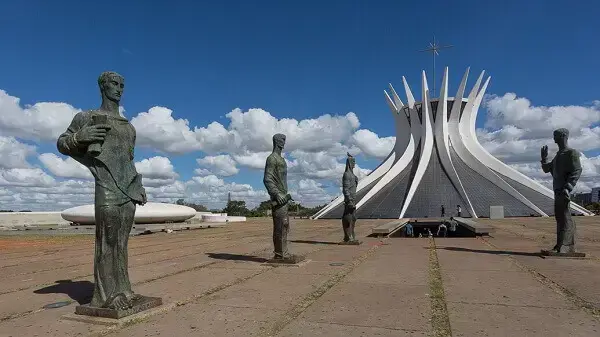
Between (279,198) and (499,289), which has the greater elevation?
(279,198)

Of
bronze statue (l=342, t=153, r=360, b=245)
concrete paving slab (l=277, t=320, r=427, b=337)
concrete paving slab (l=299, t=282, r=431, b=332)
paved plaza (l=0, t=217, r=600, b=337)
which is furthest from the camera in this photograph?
bronze statue (l=342, t=153, r=360, b=245)

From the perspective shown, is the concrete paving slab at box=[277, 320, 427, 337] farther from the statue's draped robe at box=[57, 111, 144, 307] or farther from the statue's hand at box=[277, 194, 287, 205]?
the statue's hand at box=[277, 194, 287, 205]

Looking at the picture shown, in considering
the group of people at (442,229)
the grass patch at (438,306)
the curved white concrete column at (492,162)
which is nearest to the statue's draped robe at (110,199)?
the grass patch at (438,306)

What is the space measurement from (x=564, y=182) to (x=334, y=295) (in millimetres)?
5785

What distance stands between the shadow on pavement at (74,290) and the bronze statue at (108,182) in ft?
3.14

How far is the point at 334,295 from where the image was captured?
207 inches

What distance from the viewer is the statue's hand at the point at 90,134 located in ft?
14.0

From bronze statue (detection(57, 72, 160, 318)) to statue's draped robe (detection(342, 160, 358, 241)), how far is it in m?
7.05

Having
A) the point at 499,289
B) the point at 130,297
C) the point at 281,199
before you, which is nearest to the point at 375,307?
the point at 499,289

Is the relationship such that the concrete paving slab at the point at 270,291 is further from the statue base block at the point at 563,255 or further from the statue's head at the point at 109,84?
the statue base block at the point at 563,255

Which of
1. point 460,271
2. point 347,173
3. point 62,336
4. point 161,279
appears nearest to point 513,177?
point 347,173

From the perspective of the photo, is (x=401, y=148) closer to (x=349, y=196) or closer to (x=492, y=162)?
(x=492, y=162)

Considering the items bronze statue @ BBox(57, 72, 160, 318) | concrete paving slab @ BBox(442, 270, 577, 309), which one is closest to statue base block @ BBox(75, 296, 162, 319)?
bronze statue @ BBox(57, 72, 160, 318)

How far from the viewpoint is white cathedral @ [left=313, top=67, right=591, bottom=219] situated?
32.7 metres
